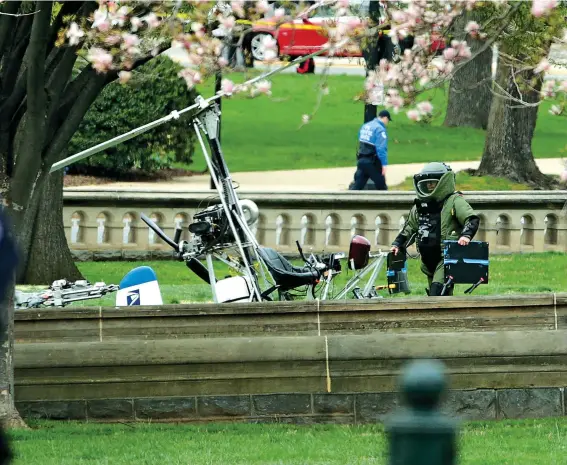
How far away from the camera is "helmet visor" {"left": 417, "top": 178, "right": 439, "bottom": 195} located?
36.2ft

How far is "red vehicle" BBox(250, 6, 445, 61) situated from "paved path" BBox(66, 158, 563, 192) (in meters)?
2.38

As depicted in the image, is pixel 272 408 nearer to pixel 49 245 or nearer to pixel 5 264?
pixel 5 264

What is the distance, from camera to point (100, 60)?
8.66 meters

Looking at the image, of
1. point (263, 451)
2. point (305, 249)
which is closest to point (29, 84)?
point (263, 451)

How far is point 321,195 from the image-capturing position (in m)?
17.9

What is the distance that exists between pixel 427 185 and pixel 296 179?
1381 centimetres

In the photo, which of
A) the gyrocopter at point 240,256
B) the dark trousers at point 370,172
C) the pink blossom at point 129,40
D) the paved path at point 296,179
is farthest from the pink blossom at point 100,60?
the paved path at point 296,179

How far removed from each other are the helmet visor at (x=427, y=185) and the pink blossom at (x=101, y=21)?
3390mm

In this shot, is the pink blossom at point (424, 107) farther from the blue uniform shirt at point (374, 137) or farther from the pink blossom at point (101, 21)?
the blue uniform shirt at point (374, 137)

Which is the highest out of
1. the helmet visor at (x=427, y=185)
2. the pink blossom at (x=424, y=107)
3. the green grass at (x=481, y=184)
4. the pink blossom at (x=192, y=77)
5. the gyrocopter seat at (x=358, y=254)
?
the pink blossom at (x=192, y=77)

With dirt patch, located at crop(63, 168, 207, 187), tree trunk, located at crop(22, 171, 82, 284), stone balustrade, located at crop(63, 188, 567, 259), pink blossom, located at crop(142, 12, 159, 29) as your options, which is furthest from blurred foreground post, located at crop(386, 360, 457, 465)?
dirt patch, located at crop(63, 168, 207, 187)

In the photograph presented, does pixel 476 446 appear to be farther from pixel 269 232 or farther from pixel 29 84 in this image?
pixel 269 232

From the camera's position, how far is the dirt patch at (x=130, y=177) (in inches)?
941

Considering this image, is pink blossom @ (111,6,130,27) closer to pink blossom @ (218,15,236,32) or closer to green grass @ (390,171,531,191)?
pink blossom @ (218,15,236,32)
